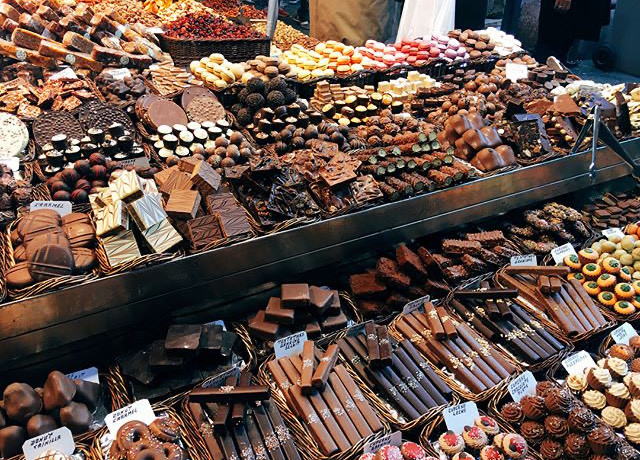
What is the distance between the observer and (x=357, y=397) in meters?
2.52

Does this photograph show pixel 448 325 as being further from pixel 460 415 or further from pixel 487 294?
pixel 460 415

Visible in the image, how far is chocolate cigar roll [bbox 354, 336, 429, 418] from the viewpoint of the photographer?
2547 millimetres

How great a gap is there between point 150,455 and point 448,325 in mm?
1585

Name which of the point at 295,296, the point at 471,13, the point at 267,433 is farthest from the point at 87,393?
the point at 471,13

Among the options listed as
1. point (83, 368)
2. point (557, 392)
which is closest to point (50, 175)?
point (83, 368)

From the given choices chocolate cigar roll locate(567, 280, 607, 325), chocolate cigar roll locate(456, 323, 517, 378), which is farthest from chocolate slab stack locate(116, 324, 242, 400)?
chocolate cigar roll locate(567, 280, 607, 325)

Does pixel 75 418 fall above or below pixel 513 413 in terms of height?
above

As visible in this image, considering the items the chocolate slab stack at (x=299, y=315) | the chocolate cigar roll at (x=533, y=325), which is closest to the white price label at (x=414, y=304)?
the chocolate slab stack at (x=299, y=315)

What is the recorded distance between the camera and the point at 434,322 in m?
2.90

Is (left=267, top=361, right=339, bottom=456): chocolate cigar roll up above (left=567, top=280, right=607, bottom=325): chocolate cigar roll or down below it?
above

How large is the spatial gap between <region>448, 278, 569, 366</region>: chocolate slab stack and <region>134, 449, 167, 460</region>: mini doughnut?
1.77 metres

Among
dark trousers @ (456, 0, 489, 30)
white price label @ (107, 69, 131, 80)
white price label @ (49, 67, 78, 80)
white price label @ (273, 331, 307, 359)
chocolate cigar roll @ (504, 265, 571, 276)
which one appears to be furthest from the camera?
dark trousers @ (456, 0, 489, 30)

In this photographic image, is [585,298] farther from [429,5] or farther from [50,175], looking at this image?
[429,5]

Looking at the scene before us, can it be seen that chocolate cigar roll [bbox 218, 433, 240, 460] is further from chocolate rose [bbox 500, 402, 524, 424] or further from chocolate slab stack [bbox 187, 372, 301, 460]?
chocolate rose [bbox 500, 402, 524, 424]
